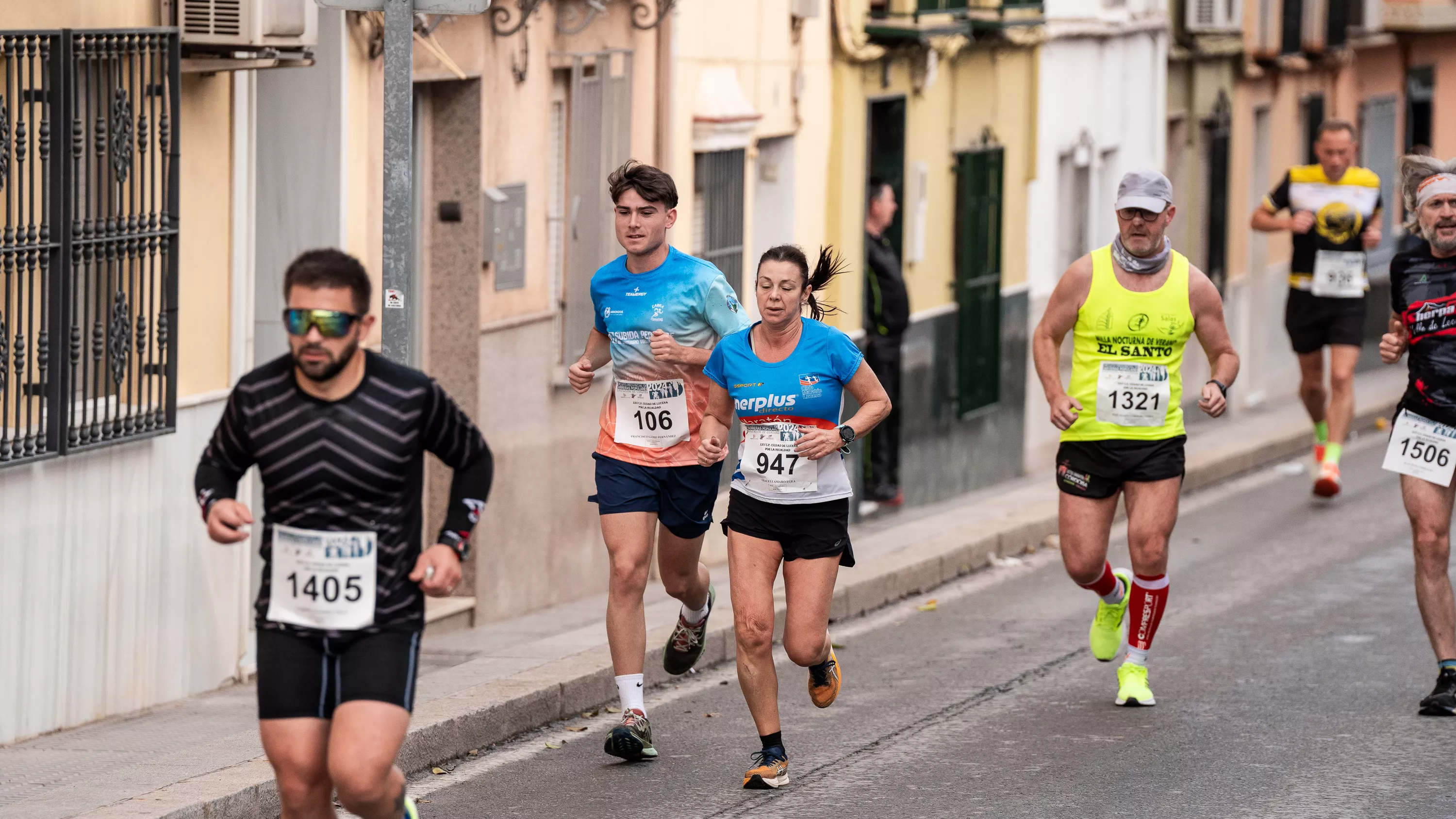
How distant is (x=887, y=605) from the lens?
12625 millimetres

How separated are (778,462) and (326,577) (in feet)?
7.45

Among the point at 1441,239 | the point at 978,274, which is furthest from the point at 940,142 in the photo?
the point at 1441,239

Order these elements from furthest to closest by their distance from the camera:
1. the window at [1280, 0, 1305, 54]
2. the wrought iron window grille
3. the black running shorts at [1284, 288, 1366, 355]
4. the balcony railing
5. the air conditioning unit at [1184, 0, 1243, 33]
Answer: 1. the window at [1280, 0, 1305, 54]
2. the air conditioning unit at [1184, 0, 1243, 33]
3. the balcony railing
4. the black running shorts at [1284, 288, 1366, 355]
5. the wrought iron window grille

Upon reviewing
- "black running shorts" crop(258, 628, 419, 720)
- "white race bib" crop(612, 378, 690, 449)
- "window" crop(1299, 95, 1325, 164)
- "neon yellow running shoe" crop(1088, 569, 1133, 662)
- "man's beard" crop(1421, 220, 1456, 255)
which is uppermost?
"window" crop(1299, 95, 1325, 164)

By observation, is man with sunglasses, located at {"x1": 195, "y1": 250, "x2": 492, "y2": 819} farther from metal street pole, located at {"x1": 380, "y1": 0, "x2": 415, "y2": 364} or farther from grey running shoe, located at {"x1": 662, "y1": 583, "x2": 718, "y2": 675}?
grey running shoe, located at {"x1": 662, "y1": 583, "x2": 718, "y2": 675}

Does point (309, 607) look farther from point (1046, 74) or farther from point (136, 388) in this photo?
point (1046, 74)

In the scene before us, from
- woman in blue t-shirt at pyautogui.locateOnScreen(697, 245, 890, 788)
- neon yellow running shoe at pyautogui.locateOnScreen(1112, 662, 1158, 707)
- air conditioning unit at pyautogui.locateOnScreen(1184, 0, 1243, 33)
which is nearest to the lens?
woman in blue t-shirt at pyautogui.locateOnScreen(697, 245, 890, 788)

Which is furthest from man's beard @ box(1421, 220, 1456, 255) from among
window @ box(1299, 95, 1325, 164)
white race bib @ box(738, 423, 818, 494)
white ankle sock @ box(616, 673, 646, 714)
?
window @ box(1299, 95, 1325, 164)

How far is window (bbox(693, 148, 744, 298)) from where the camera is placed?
47.3 ft

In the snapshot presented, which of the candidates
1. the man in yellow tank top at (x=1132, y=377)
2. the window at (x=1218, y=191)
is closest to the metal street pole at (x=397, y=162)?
the man in yellow tank top at (x=1132, y=377)

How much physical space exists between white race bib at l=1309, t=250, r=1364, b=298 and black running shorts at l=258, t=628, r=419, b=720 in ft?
37.3

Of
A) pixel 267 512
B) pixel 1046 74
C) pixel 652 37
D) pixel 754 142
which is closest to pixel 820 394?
pixel 267 512

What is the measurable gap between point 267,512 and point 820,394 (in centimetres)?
233

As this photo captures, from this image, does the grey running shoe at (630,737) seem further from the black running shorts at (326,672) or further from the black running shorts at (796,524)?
the black running shorts at (326,672)
